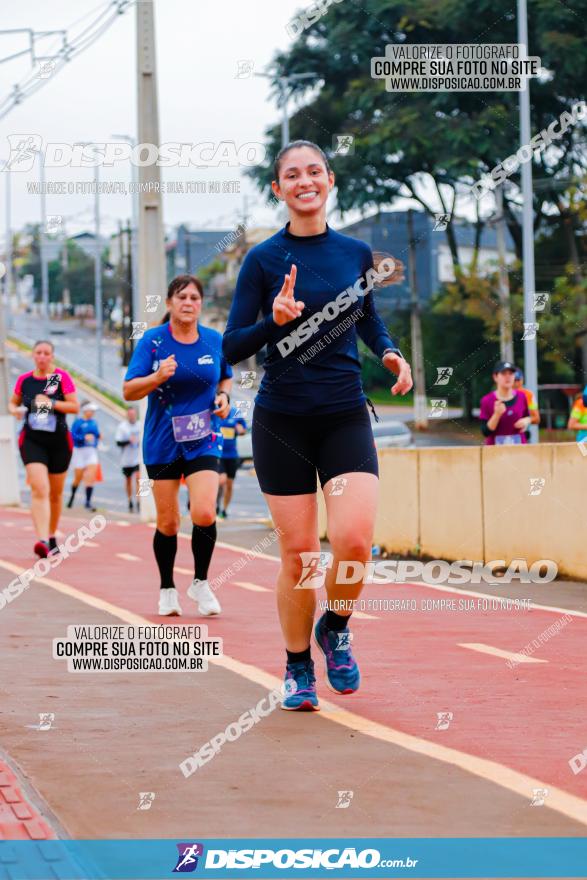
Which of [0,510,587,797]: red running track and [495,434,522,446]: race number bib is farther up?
[495,434,522,446]: race number bib

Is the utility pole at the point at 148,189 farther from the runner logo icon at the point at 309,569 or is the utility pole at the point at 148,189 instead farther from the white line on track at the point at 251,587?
the runner logo icon at the point at 309,569

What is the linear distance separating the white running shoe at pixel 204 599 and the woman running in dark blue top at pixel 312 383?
3.30 m

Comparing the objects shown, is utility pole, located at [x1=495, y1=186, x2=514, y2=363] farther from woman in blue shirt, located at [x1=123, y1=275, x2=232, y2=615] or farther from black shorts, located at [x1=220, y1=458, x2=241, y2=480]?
woman in blue shirt, located at [x1=123, y1=275, x2=232, y2=615]

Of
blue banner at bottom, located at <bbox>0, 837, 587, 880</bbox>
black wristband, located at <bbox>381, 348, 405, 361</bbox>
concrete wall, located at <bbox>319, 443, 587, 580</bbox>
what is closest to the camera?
blue banner at bottom, located at <bbox>0, 837, 587, 880</bbox>

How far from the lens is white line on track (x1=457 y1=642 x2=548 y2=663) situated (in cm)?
776

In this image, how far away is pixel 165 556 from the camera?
9.73 m

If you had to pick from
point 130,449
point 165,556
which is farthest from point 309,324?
point 130,449

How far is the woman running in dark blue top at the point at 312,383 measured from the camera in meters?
6.09

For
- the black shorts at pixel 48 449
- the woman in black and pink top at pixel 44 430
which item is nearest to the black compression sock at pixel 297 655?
the woman in black and pink top at pixel 44 430

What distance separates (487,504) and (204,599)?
3962 mm

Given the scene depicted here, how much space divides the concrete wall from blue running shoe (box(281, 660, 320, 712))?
18.6 feet

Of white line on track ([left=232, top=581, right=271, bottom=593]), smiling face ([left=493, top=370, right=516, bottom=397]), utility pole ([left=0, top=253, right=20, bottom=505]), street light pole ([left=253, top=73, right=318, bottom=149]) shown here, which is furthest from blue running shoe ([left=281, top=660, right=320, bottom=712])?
street light pole ([left=253, top=73, right=318, bottom=149])

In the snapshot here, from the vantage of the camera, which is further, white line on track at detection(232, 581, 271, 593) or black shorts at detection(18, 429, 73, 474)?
black shorts at detection(18, 429, 73, 474)

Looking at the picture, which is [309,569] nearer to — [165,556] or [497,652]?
[497,652]
